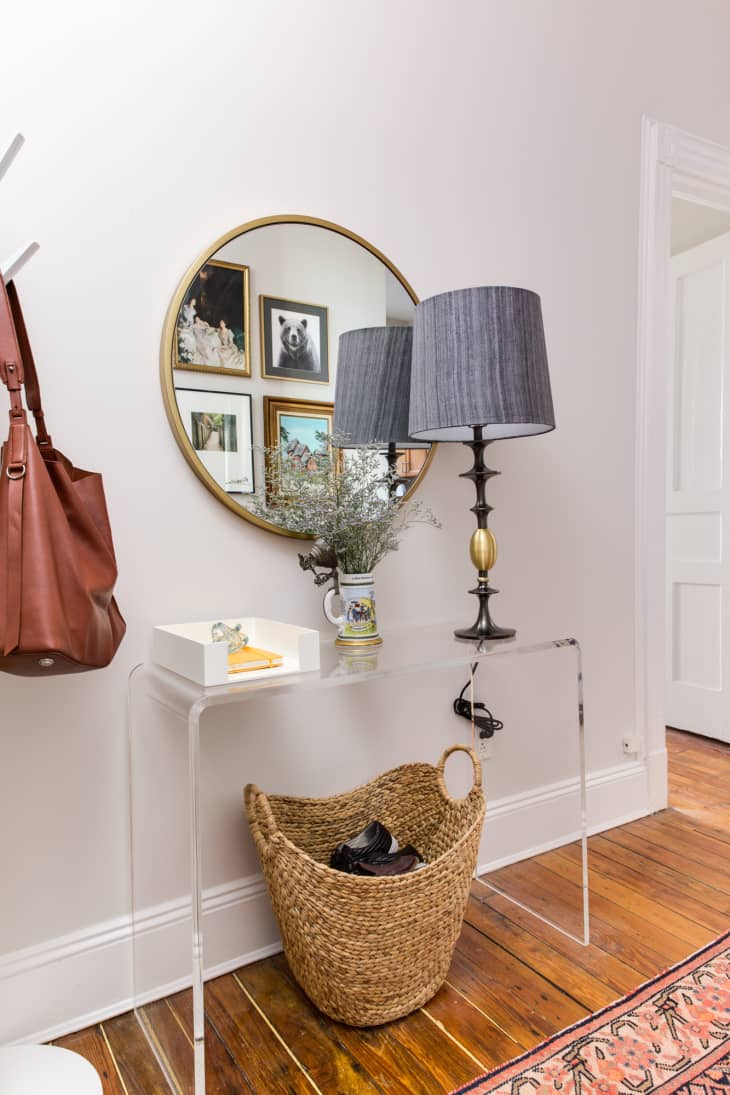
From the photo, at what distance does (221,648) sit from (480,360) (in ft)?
2.55

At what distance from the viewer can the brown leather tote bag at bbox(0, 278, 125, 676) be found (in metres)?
1.08

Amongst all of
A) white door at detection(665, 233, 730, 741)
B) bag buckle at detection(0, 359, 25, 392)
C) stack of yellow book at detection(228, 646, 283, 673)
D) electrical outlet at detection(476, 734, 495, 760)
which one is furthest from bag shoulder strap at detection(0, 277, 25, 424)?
white door at detection(665, 233, 730, 741)

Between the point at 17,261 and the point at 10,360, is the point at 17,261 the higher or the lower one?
the higher one

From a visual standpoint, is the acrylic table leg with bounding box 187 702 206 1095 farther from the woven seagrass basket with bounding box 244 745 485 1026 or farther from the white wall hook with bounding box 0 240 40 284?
the white wall hook with bounding box 0 240 40 284

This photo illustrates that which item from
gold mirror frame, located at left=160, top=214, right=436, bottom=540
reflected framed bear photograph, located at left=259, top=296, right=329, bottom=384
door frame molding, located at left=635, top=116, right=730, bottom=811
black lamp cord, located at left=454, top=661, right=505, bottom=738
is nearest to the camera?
A: gold mirror frame, located at left=160, top=214, right=436, bottom=540

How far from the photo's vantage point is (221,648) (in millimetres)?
1257

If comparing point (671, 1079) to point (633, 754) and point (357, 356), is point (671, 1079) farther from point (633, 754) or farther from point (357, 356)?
point (357, 356)

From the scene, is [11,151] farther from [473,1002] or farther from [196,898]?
[473,1002]

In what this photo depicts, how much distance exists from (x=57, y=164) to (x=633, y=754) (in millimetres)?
2186

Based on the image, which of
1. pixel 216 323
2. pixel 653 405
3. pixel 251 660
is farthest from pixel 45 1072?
pixel 653 405

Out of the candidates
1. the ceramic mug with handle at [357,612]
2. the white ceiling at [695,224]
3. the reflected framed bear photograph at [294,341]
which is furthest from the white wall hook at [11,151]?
the white ceiling at [695,224]

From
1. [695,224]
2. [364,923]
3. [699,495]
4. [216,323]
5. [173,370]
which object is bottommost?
[364,923]

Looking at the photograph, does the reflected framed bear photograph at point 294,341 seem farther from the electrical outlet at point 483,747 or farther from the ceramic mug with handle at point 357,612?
the electrical outlet at point 483,747

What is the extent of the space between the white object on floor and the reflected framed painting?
3.56ft
